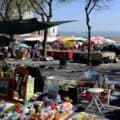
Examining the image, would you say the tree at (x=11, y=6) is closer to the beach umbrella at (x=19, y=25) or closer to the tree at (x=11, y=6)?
the tree at (x=11, y=6)

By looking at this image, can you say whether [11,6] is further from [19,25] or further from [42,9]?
[19,25]

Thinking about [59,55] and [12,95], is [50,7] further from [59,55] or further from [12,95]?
[12,95]

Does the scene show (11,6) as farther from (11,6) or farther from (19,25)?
(19,25)

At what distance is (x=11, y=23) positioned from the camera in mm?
14359

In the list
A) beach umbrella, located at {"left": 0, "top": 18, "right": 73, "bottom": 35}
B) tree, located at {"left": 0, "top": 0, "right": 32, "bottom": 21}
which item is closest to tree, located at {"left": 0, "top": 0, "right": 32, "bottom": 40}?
tree, located at {"left": 0, "top": 0, "right": 32, "bottom": 21}

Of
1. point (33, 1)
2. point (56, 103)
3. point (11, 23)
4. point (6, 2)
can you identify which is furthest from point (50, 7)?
point (56, 103)

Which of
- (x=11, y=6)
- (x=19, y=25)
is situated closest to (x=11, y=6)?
(x=11, y=6)

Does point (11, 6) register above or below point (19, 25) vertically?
above

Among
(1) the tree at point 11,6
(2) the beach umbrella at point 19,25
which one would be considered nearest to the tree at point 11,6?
(1) the tree at point 11,6

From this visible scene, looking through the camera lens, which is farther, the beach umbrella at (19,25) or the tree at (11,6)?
the tree at (11,6)

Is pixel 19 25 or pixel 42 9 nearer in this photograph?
pixel 19 25

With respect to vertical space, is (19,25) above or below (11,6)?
below

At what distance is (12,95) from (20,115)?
2.15 metres

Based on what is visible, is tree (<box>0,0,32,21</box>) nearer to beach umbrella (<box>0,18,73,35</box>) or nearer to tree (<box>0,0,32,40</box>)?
tree (<box>0,0,32,40</box>)
